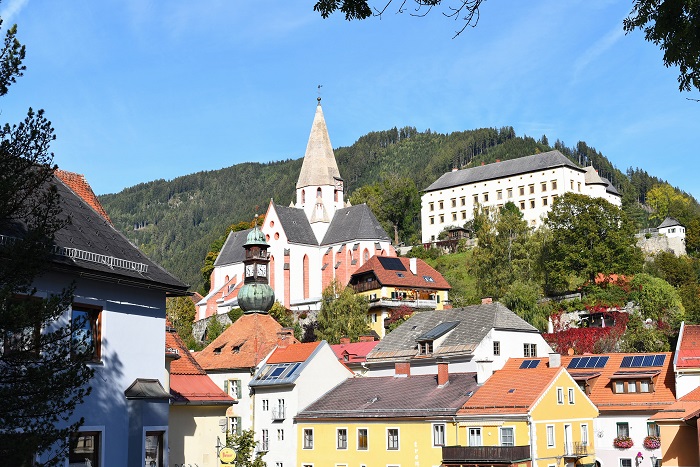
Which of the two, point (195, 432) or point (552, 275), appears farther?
point (552, 275)

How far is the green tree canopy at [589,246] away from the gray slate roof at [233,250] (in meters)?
45.6

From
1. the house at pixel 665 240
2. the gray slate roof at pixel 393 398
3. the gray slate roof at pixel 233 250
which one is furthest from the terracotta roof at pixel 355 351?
the house at pixel 665 240

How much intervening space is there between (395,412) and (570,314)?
3201 cm

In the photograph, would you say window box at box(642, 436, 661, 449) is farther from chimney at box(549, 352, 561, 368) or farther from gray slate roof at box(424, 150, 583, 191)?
gray slate roof at box(424, 150, 583, 191)

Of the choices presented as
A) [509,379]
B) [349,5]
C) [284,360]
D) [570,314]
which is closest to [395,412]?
[509,379]

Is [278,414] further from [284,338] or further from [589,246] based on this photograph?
[589,246]

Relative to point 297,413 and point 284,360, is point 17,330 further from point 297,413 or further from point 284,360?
point 284,360

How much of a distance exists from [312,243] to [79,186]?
80666 mm

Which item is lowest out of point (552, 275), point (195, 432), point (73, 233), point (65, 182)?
point (195, 432)

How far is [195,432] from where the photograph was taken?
101 feet

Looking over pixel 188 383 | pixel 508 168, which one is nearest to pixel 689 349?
pixel 188 383

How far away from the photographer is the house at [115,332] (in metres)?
19.0

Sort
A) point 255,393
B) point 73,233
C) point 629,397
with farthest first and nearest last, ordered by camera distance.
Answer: point 255,393, point 629,397, point 73,233

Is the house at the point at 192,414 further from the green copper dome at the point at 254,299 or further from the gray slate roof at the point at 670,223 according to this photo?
the gray slate roof at the point at 670,223
